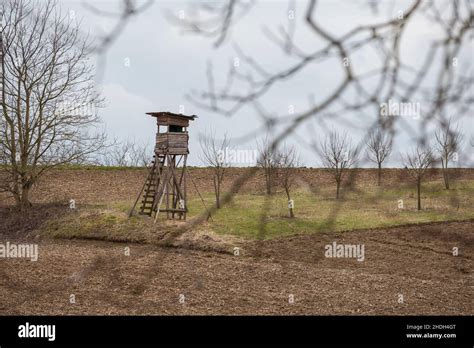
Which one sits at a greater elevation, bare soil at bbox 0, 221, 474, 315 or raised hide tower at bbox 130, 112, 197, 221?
raised hide tower at bbox 130, 112, 197, 221

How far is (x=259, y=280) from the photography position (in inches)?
469

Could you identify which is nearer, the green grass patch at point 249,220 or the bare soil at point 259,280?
the bare soil at point 259,280

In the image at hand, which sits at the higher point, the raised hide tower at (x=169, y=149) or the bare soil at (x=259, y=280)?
the raised hide tower at (x=169, y=149)

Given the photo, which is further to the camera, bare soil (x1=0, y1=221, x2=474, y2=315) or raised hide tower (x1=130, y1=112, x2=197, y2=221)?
raised hide tower (x1=130, y1=112, x2=197, y2=221)

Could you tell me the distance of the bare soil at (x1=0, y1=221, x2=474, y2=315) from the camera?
9.79 metres

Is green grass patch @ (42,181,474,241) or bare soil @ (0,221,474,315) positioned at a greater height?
green grass patch @ (42,181,474,241)

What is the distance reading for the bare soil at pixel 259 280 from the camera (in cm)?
979

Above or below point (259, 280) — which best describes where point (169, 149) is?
above

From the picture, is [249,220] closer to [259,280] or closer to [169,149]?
[169,149]

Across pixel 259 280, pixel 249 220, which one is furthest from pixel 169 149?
pixel 259 280

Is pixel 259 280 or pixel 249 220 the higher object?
pixel 249 220

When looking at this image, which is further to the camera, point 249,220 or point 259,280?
point 249,220

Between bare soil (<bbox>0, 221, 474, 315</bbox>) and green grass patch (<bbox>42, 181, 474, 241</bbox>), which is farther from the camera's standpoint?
green grass patch (<bbox>42, 181, 474, 241</bbox>)
